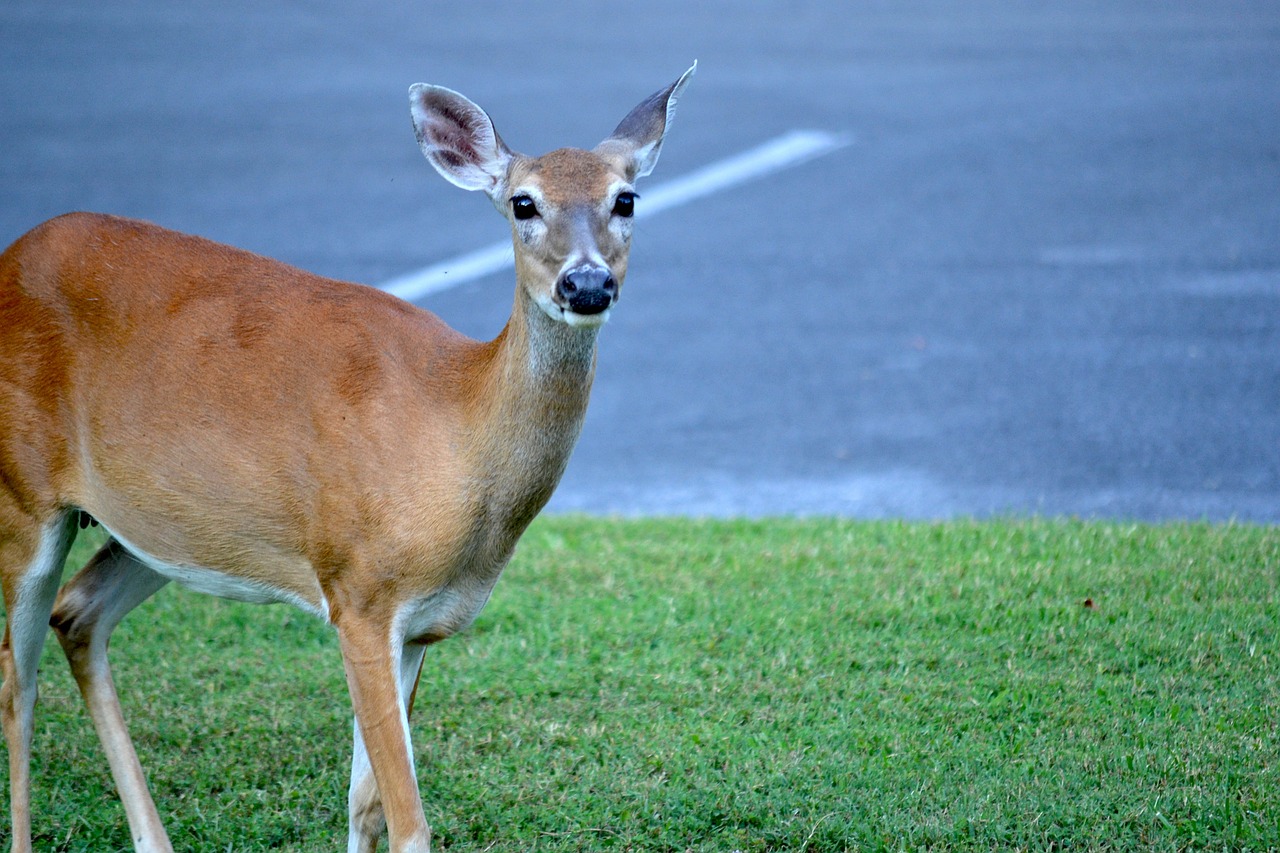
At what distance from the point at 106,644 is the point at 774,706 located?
211 cm

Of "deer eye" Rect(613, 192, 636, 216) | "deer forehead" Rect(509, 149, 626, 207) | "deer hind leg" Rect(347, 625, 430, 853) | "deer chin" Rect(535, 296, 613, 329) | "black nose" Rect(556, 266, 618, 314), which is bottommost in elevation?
"deer hind leg" Rect(347, 625, 430, 853)

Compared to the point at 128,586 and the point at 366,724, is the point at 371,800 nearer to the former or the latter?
the point at 366,724

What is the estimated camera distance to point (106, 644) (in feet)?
15.0

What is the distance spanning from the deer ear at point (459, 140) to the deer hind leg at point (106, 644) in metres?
1.56

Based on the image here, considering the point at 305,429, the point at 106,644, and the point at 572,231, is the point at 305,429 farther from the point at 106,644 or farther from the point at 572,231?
the point at 106,644

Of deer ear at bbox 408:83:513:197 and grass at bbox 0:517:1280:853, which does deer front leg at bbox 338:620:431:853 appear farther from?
deer ear at bbox 408:83:513:197

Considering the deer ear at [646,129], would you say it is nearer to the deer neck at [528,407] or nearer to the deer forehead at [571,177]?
the deer forehead at [571,177]

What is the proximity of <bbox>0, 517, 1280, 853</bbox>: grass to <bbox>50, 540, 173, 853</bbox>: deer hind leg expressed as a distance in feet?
0.69

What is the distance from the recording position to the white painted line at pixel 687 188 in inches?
409

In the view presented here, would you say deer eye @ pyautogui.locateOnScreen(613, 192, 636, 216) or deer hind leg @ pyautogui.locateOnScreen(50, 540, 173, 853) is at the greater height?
deer eye @ pyautogui.locateOnScreen(613, 192, 636, 216)

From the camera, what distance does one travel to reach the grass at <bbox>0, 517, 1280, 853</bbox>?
14.6ft

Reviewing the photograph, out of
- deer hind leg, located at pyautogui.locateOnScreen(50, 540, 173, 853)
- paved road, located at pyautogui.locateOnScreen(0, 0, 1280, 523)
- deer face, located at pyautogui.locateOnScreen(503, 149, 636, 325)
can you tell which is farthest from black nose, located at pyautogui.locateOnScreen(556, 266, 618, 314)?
paved road, located at pyautogui.locateOnScreen(0, 0, 1280, 523)

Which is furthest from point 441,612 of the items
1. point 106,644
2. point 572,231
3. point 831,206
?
point 831,206

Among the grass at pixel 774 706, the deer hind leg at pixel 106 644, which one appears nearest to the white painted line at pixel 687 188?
the grass at pixel 774 706
